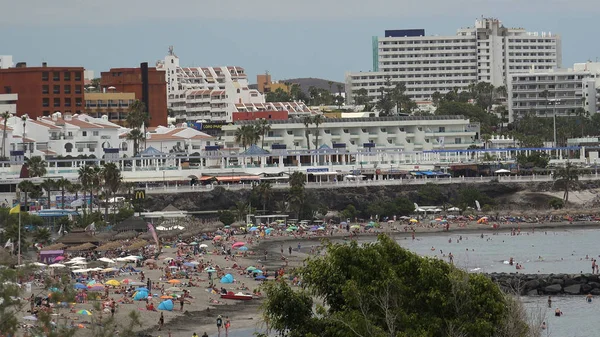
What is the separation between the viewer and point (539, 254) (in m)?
90.9

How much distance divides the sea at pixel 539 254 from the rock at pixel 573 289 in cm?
108

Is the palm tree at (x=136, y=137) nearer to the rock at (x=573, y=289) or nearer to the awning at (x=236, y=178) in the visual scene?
the awning at (x=236, y=178)

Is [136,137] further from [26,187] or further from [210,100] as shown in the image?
[210,100]

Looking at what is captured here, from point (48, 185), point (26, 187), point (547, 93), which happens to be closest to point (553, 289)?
point (26, 187)

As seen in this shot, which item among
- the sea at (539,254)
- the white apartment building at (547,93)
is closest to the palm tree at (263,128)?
the sea at (539,254)

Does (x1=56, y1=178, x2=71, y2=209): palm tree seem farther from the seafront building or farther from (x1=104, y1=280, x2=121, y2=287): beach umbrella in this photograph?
the seafront building

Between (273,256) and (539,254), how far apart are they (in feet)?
58.2

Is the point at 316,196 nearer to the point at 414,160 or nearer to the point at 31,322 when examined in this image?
the point at 414,160

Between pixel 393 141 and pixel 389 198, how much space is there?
1308 inches

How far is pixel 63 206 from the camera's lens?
10481cm

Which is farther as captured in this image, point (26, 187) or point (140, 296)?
point (26, 187)

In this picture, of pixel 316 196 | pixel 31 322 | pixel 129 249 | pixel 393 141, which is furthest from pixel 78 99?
pixel 31 322

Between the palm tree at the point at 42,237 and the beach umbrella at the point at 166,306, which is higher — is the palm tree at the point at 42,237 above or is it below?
above

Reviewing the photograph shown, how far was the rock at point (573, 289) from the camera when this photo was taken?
69.8 metres
